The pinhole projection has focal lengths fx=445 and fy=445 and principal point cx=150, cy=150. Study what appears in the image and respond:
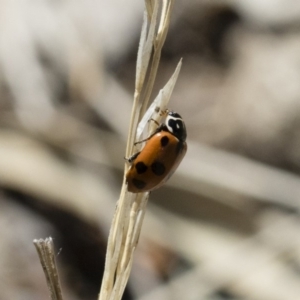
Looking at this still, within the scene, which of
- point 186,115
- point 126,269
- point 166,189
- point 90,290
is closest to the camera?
point 126,269

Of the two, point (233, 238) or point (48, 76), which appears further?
point (48, 76)

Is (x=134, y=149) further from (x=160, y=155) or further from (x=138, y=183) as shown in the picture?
(x=160, y=155)

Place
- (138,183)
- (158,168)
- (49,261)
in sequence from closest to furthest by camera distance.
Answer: (49,261) < (138,183) < (158,168)

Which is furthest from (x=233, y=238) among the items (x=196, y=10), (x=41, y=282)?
(x=196, y=10)

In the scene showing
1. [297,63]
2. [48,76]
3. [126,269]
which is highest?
[297,63]

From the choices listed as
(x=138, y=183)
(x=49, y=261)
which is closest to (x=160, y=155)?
(x=138, y=183)

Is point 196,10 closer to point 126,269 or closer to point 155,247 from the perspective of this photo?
point 155,247
